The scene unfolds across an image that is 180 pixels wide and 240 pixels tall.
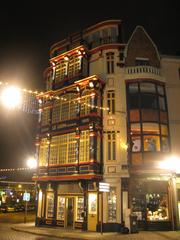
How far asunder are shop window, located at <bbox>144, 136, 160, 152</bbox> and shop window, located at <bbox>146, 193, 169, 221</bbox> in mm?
3607

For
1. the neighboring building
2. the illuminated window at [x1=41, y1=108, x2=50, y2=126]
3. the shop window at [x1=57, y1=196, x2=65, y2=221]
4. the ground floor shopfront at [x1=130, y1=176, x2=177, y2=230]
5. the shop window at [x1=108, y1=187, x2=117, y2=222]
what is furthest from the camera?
the illuminated window at [x1=41, y1=108, x2=50, y2=126]

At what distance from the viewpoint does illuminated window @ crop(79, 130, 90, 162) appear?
73.0 feet

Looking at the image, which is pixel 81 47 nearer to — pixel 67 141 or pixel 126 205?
pixel 67 141

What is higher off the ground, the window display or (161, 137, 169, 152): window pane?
(161, 137, 169, 152): window pane

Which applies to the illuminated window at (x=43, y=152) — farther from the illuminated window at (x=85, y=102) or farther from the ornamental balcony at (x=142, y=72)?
the ornamental balcony at (x=142, y=72)

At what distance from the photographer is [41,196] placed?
24.9 m

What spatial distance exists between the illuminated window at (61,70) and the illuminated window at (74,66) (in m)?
0.55

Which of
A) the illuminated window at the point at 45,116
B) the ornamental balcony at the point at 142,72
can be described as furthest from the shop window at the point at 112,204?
the ornamental balcony at the point at 142,72

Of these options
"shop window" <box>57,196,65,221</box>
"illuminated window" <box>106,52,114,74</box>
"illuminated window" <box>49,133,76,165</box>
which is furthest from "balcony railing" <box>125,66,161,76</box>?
"shop window" <box>57,196,65,221</box>

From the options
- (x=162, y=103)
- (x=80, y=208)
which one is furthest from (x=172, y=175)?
(x=80, y=208)

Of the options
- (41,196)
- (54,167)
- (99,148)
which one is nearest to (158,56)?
(99,148)

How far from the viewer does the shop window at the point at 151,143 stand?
72.0ft

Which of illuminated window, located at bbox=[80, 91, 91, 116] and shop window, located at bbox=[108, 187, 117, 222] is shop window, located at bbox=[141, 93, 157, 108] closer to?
illuminated window, located at bbox=[80, 91, 91, 116]

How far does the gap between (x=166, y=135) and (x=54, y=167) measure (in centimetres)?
1026
